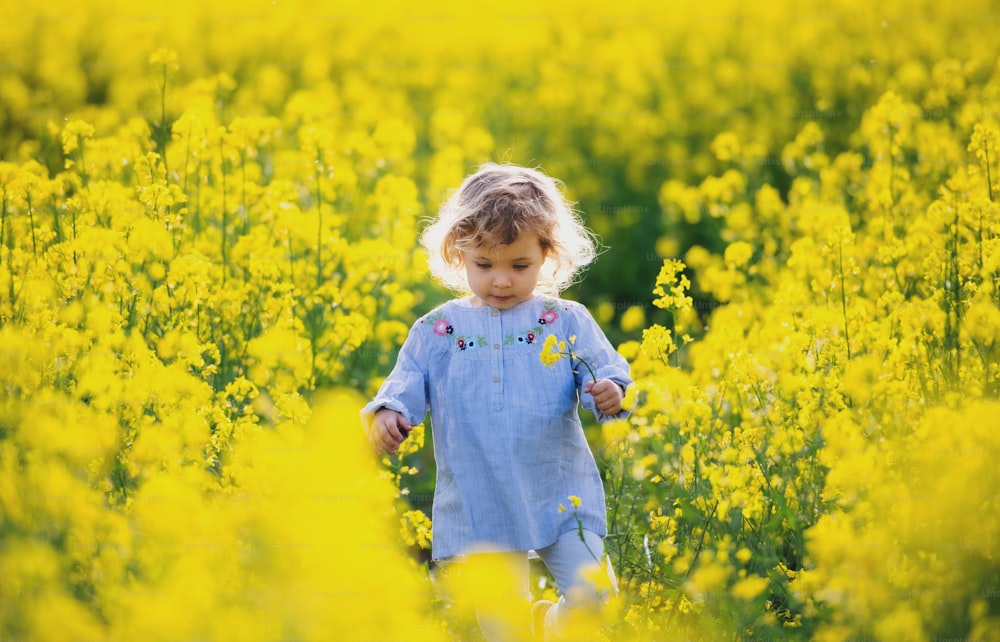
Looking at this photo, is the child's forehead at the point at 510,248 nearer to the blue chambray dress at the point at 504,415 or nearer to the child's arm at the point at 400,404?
the blue chambray dress at the point at 504,415

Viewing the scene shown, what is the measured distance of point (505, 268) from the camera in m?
2.87

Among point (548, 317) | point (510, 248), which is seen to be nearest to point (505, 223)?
point (510, 248)

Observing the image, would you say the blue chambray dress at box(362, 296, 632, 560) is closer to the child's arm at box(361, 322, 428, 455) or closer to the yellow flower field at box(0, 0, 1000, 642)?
the child's arm at box(361, 322, 428, 455)

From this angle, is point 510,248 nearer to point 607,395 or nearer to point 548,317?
point 548,317

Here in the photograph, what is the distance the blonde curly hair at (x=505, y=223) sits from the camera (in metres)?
2.84

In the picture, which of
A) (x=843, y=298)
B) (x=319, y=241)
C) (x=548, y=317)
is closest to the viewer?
(x=548, y=317)

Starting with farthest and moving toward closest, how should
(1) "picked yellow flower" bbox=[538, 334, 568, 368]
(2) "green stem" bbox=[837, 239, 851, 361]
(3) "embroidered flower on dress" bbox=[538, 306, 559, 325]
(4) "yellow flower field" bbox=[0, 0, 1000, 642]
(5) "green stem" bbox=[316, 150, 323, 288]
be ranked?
(5) "green stem" bbox=[316, 150, 323, 288] → (2) "green stem" bbox=[837, 239, 851, 361] → (3) "embroidered flower on dress" bbox=[538, 306, 559, 325] → (1) "picked yellow flower" bbox=[538, 334, 568, 368] → (4) "yellow flower field" bbox=[0, 0, 1000, 642]

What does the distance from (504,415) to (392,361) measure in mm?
1871

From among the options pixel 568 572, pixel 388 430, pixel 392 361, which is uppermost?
pixel 392 361

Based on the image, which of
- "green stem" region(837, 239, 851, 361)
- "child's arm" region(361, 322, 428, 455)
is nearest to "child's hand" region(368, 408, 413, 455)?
"child's arm" region(361, 322, 428, 455)

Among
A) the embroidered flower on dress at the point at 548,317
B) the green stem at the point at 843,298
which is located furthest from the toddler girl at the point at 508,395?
the green stem at the point at 843,298

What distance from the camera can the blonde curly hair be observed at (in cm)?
284

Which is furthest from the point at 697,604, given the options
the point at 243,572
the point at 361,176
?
the point at 361,176

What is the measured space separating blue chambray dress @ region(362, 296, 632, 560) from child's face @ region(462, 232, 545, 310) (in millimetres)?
92
